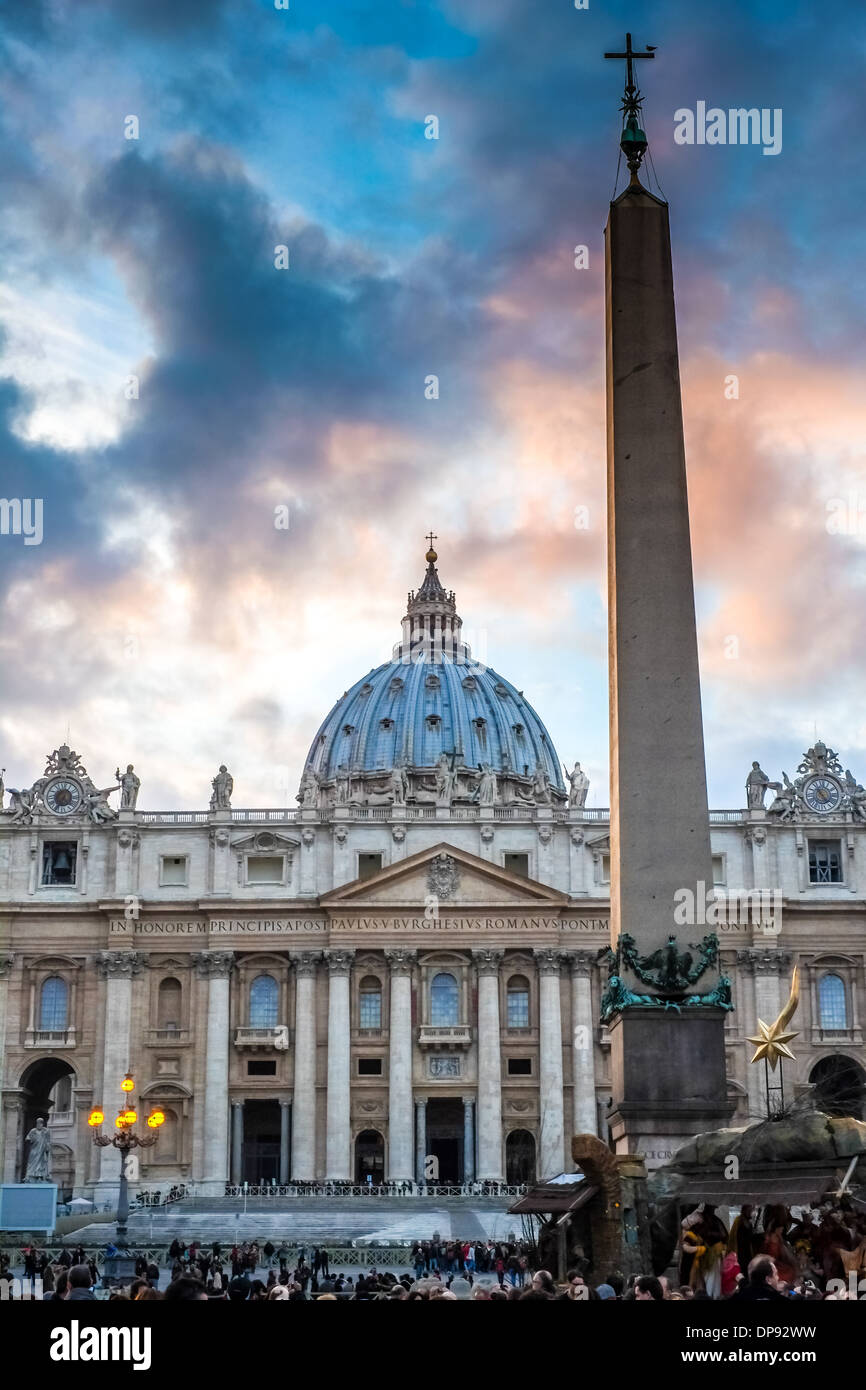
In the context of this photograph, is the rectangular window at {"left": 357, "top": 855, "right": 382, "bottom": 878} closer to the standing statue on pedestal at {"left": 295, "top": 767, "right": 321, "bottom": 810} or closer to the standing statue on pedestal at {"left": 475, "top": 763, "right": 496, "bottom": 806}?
the standing statue on pedestal at {"left": 475, "top": 763, "right": 496, "bottom": 806}

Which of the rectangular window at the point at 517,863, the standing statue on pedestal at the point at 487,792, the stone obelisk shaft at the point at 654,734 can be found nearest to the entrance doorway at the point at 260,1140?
the rectangular window at the point at 517,863

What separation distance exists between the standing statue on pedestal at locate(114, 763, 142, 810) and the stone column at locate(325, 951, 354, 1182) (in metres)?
10.1

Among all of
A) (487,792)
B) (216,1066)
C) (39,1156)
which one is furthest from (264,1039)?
(487,792)

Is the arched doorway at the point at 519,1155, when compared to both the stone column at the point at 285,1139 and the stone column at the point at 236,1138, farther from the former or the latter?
the stone column at the point at 236,1138

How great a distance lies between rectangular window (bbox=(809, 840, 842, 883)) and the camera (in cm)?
7794

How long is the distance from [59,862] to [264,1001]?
10227 mm

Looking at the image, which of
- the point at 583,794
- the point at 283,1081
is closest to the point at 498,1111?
the point at 283,1081

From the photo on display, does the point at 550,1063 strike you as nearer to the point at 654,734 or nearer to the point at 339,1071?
the point at 339,1071

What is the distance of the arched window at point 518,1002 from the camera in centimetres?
7669

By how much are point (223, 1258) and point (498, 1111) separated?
28.7 meters

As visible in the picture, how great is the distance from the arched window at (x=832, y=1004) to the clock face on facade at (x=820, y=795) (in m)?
6.85
